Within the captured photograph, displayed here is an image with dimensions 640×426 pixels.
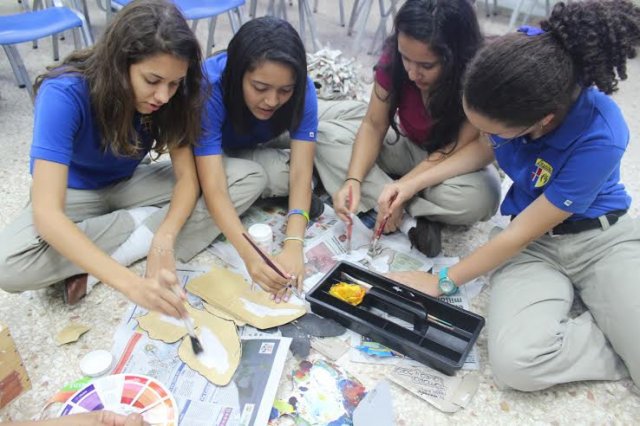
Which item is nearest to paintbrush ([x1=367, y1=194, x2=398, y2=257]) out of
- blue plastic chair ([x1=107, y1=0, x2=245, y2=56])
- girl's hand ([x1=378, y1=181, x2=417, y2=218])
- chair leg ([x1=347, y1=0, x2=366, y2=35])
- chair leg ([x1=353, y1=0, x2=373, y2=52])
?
girl's hand ([x1=378, y1=181, x2=417, y2=218])

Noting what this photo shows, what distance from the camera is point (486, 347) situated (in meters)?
1.28

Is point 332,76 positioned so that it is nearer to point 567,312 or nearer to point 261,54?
point 261,54

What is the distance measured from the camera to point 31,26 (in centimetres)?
197

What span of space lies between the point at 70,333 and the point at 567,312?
1205mm

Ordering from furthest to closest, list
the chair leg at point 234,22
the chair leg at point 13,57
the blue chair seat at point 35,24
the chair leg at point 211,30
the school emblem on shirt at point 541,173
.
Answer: the chair leg at point 234,22 → the chair leg at point 211,30 → the chair leg at point 13,57 → the blue chair seat at point 35,24 → the school emblem on shirt at point 541,173

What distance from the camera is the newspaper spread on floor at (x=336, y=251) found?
4.72 ft

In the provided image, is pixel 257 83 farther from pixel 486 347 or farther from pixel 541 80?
pixel 486 347

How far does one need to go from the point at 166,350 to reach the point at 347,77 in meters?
1.51

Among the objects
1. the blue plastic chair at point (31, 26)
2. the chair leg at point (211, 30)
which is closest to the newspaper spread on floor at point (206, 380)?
the blue plastic chair at point (31, 26)

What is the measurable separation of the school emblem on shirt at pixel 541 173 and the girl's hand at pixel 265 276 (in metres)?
0.65

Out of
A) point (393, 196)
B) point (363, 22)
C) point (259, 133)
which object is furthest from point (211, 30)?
point (393, 196)

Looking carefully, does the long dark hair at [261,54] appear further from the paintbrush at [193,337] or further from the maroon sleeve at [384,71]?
the paintbrush at [193,337]

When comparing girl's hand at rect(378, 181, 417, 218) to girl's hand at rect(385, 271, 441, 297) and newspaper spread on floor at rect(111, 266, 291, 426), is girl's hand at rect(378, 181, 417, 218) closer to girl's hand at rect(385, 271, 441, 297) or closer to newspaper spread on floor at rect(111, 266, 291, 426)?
girl's hand at rect(385, 271, 441, 297)

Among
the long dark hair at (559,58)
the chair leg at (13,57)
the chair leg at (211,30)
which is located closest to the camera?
the long dark hair at (559,58)
